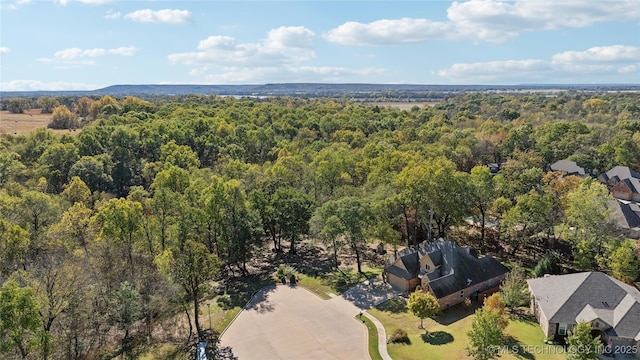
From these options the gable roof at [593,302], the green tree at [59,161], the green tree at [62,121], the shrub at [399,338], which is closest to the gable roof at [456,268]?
the gable roof at [593,302]

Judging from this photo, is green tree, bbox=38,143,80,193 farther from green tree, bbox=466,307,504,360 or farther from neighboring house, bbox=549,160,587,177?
neighboring house, bbox=549,160,587,177

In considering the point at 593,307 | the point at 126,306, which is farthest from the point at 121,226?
the point at 593,307

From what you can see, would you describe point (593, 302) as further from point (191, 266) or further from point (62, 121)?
point (62, 121)

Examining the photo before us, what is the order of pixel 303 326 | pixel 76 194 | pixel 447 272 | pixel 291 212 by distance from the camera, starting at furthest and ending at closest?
1. pixel 76 194
2. pixel 291 212
3. pixel 447 272
4. pixel 303 326

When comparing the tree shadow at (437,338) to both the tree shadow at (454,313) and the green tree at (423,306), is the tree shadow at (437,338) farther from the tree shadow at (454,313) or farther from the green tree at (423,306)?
the tree shadow at (454,313)

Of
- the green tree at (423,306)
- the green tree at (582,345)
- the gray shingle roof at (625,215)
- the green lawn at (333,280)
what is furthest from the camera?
the gray shingle roof at (625,215)

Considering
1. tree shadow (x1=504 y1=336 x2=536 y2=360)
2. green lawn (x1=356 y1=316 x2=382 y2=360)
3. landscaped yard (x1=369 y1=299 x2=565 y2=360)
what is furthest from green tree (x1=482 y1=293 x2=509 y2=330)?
green lawn (x1=356 y1=316 x2=382 y2=360)
